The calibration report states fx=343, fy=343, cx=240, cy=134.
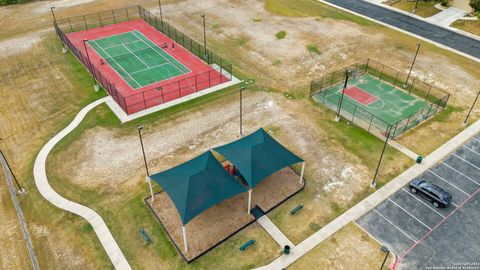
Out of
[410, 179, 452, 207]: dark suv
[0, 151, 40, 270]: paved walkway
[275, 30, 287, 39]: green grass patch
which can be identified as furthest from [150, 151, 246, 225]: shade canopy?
[275, 30, 287, 39]: green grass patch

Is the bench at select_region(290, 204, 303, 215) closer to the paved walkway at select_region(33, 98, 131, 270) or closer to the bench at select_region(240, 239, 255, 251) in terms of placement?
the bench at select_region(240, 239, 255, 251)

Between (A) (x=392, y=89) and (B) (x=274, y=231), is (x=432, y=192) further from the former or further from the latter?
(A) (x=392, y=89)

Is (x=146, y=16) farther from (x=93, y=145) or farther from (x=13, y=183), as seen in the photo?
(x=13, y=183)

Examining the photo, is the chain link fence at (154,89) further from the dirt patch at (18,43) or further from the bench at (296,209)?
the bench at (296,209)

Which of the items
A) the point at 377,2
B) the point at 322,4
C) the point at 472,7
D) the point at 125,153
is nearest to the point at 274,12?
the point at 322,4

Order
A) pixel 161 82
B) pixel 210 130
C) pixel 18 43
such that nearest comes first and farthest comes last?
1. pixel 210 130
2. pixel 161 82
3. pixel 18 43

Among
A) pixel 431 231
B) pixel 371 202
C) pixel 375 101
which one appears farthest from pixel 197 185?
pixel 375 101
